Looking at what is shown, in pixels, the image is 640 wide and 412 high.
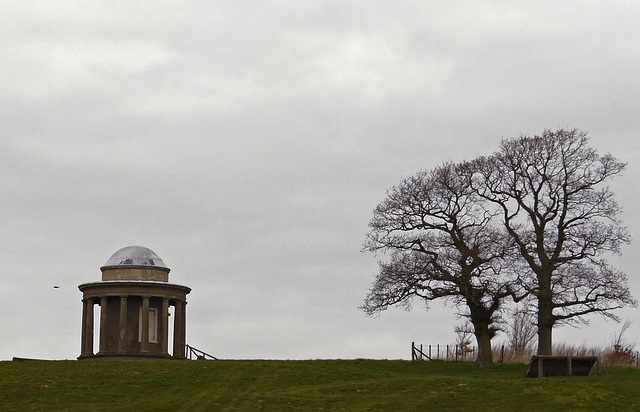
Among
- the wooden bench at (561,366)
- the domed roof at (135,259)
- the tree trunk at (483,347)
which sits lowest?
the wooden bench at (561,366)

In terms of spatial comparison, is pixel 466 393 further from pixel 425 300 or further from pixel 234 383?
pixel 425 300

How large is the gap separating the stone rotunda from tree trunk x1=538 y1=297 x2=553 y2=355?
2325 cm

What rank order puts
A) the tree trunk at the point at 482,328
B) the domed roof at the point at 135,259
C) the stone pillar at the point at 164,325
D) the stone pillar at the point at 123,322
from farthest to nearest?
the domed roof at the point at 135,259 < the stone pillar at the point at 164,325 < the stone pillar at the point at 123,322 < the tree trunk at the point at 482,328

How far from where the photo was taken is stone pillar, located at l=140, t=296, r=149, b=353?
72312 mm

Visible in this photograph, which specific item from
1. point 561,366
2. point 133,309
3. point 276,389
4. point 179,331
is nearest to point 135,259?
point 133,309

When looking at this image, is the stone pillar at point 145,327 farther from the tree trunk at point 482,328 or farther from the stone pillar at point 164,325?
Result: the tree trunk at point 482,328

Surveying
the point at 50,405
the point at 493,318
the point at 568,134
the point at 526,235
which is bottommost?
the point at 50,405

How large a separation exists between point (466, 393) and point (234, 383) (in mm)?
10294

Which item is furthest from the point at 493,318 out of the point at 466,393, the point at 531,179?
the point at 466,393

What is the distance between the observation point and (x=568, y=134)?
68250mm

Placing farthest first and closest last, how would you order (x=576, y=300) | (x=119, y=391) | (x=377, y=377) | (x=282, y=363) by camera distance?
1. (x=576, y=300)
2. (x=282, y=363)
3. (x=377, y=377)
4. (x=119, y=391)

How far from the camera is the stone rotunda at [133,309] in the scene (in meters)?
72.2

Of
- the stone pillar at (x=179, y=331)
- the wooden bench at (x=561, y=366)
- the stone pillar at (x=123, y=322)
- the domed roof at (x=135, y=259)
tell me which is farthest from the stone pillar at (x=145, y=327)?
the wooden bench at (x=561, y=366)

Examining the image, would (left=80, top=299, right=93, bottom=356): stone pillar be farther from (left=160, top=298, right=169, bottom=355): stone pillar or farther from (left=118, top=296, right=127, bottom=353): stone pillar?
(left=160, top=298, right=169, bottom=355): stone pillar
